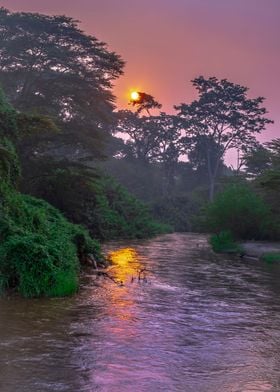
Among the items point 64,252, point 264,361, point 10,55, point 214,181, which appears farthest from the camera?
point 214,181

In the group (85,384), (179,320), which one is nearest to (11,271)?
(179,320)

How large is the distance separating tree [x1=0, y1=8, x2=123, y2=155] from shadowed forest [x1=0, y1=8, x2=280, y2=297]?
0.07 m

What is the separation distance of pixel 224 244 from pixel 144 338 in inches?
845

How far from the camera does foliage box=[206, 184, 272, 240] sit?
33.4 meters

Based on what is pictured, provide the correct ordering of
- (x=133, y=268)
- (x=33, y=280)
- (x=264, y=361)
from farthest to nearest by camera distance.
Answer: (x=133, y=268) → (x=33, y=280) → (x=264, y=361)

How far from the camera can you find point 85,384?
7945mm

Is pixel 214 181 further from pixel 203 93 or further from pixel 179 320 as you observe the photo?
pixel 179 320

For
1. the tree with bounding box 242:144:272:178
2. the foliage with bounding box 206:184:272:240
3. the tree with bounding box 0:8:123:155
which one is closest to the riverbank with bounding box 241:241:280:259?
the foliage with bounding box 206:184:272:240

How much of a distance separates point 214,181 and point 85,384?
5696cm

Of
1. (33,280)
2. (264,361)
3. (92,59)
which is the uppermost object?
(92,59)

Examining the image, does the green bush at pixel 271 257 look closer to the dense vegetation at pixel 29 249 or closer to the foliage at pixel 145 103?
the dense vegetation at pixel 29 249

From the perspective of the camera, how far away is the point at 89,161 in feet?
137

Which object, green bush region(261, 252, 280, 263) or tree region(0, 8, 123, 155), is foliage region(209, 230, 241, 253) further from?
tree region(0, 8, 123, 155)

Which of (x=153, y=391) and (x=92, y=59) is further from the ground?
(x=92, y=59)
